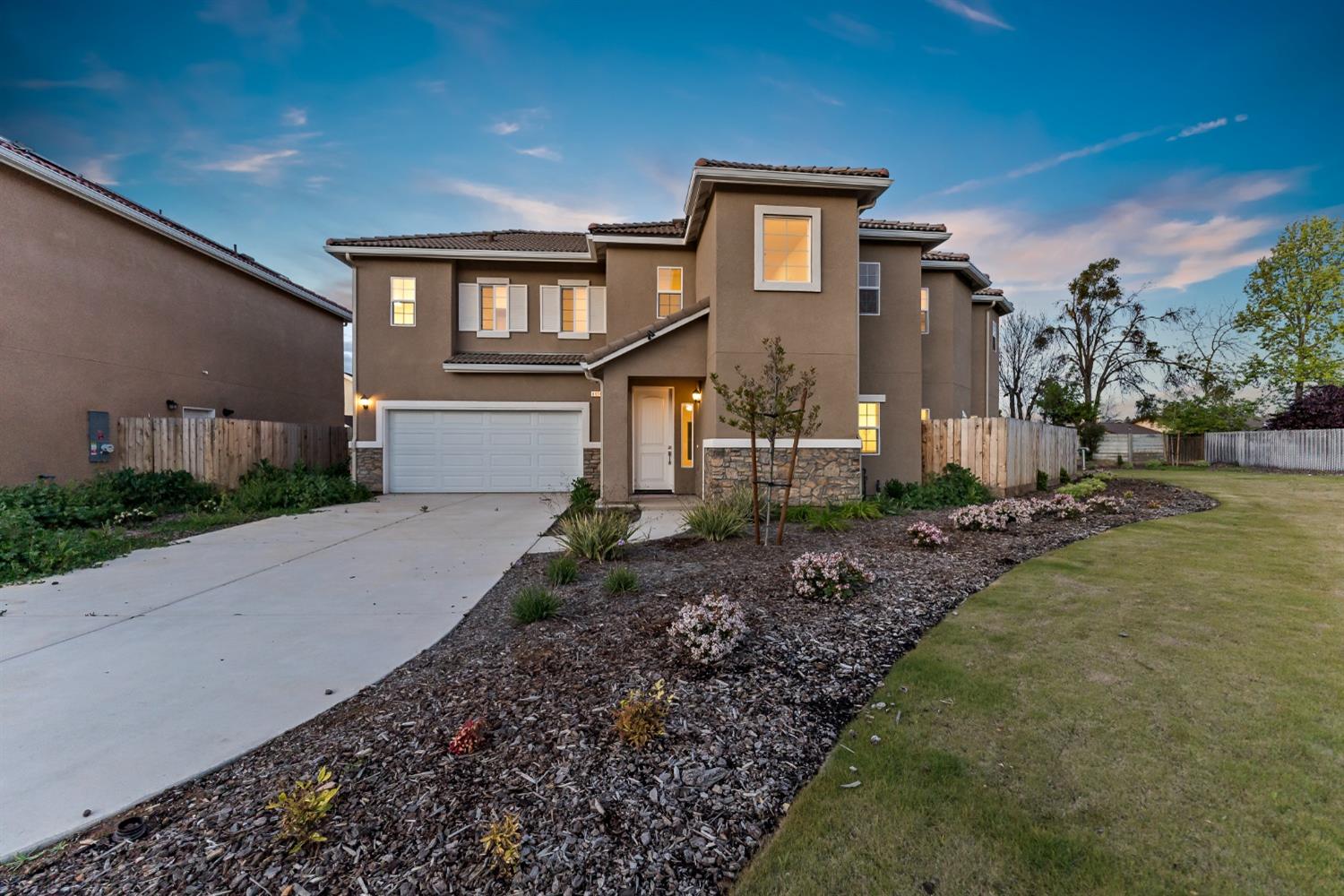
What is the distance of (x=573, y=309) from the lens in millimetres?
13992

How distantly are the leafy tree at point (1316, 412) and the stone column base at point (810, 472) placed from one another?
20.9 meters

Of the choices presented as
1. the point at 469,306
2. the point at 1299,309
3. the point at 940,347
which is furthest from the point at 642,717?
the point at 1299,309

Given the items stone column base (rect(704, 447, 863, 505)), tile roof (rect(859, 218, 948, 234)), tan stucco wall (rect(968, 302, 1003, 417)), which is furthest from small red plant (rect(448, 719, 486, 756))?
tan stucco wall (rect(968, 302, 1003, 417))

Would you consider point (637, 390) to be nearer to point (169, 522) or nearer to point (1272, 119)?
point (169, 522)

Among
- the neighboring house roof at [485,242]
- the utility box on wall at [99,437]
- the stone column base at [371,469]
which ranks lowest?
the stone column base at [371,469]

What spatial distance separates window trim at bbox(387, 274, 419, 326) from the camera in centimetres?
1333

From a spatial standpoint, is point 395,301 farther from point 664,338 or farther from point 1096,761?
point 1096,761

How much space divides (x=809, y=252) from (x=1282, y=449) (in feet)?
73.0

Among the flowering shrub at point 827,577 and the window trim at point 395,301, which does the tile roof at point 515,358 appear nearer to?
the window trim at point 395,301

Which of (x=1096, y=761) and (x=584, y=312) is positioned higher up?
(x=584, y=312)

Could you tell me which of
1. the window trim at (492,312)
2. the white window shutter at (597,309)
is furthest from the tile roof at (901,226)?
the window trim at (492,312)

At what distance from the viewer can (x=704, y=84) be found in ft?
37.1

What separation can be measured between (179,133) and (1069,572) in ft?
57.2

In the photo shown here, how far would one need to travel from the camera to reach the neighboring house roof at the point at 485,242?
13.0 metres
